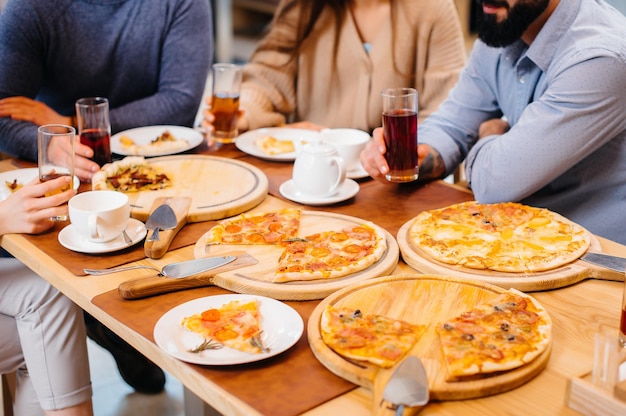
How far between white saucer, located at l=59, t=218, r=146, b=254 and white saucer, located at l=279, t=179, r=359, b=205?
1.39ft

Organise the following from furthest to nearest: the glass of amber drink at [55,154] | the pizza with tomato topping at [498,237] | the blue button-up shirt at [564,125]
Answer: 1. the blue button-up shirt at [564,125]
2. the glass of amber drink at [55,154]
3. the pizza with tomato topping at [498,237]

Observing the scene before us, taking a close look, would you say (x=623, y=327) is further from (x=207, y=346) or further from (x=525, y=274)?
(x=207, y=346)

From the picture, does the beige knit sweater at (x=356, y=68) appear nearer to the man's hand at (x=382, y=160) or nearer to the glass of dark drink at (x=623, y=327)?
the man's hand at (x=382, y=160)

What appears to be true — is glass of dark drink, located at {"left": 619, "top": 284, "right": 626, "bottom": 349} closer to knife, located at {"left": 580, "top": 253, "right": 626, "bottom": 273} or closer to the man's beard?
knife, located at {"left": 580, "top": 253, "right": 626, "bottom": 273}

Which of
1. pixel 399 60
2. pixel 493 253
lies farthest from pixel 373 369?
pixel 399 60

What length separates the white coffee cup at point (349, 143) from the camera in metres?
2.24

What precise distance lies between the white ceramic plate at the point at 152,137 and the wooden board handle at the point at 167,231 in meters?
0.48

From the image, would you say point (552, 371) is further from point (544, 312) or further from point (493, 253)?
point (493, 253)

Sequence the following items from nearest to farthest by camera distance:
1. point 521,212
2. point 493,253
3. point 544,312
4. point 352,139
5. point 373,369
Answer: point 373,369 → point 544,312 → point 493,253 → point 521,212 → point 352,139

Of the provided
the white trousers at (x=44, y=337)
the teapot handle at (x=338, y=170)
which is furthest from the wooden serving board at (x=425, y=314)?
the white trousers at (x=44, y=337)

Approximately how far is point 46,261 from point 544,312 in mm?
1070

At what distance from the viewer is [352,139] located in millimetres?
2367

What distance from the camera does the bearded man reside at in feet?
6.28

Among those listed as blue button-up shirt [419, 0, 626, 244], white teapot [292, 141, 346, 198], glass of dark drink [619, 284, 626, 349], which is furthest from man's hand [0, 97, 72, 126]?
glass of dark drink [619, 284, 626, 349]
